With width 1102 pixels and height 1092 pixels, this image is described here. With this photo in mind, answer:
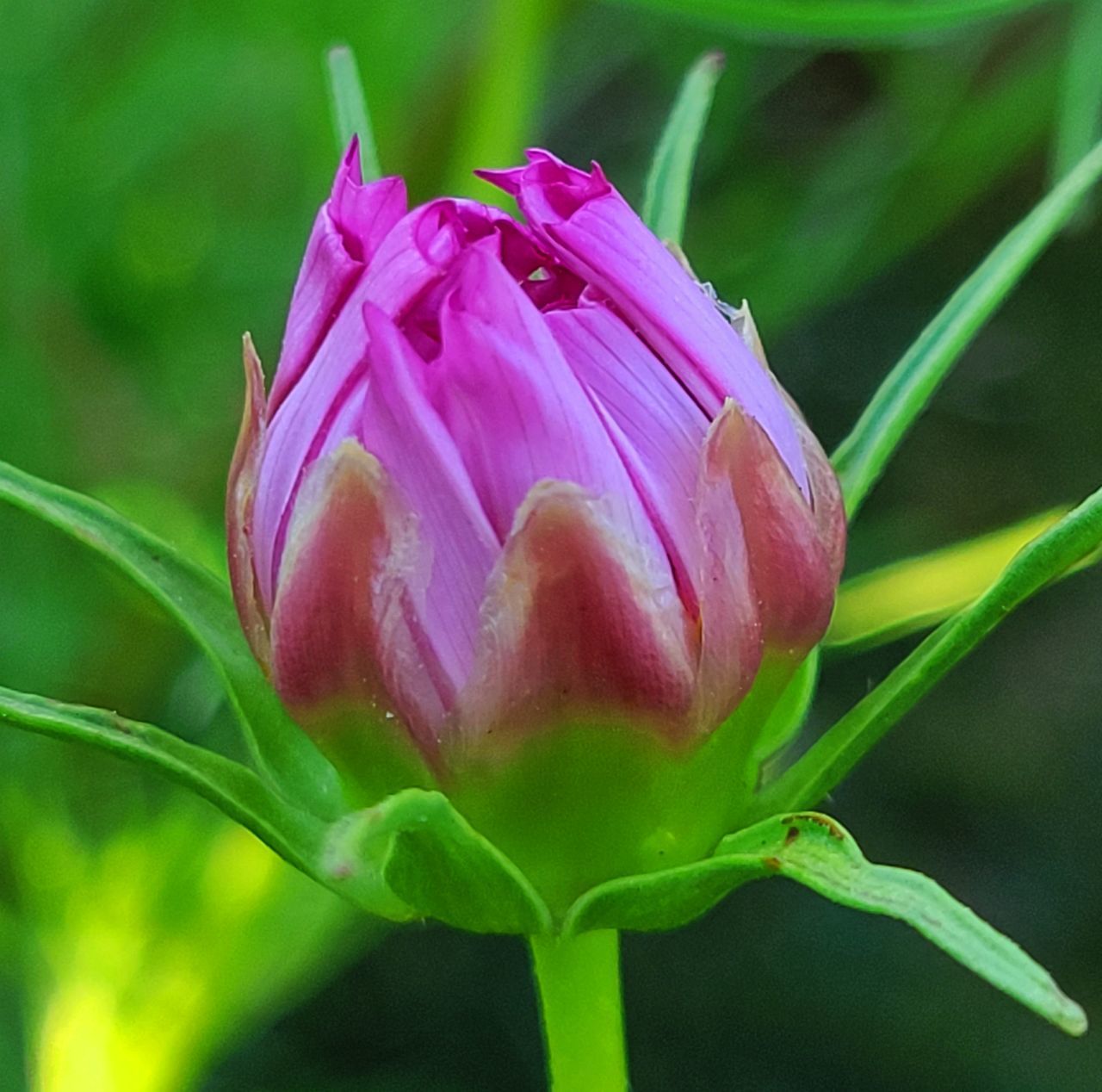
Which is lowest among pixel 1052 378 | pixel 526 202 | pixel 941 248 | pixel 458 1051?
pixel 458 1051

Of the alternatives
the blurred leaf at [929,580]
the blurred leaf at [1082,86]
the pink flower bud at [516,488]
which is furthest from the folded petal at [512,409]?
the blurred leaf at [1082,86]

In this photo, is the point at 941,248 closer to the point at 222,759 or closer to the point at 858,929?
the point at 858,929

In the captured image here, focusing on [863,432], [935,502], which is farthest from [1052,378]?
[863,432]

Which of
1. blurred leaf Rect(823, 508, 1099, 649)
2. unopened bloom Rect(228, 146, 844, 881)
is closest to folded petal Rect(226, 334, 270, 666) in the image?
unopened bloom Rect(228, 146, 844, 881)

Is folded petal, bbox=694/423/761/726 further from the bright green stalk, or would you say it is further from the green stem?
the bright green stalk

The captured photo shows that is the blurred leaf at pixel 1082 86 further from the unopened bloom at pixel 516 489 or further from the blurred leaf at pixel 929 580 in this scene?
the unopened bloom at pixel 516 489

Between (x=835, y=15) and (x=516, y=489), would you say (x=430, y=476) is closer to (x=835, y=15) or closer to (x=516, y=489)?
(x=516, y=489)
